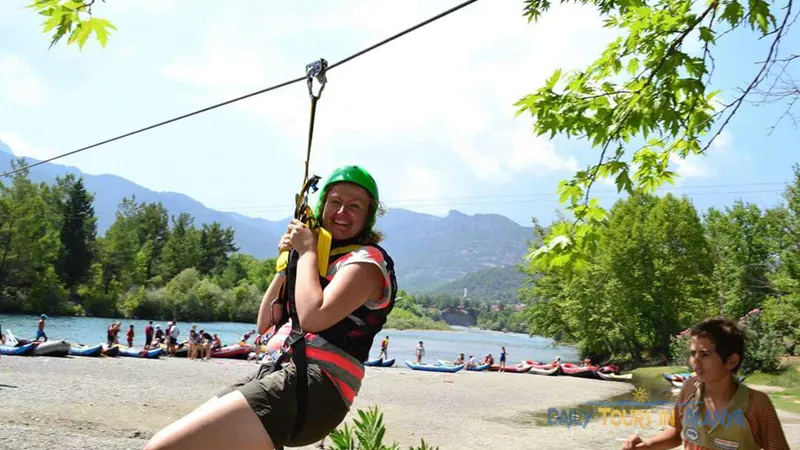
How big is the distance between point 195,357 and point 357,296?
31.9m

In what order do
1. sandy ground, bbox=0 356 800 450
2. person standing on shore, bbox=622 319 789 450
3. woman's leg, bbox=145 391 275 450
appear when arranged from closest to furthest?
woman's leg, bbox=145 391 275 450 → person standing on shore, bbox=622 319 789 450 → sandy ground, bbox=0 356 800 450

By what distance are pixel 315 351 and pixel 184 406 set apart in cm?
1499

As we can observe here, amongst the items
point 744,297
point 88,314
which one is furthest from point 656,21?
point 88,314

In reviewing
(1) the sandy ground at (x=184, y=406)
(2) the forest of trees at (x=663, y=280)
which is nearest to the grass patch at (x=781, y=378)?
(1) the sandy ground at (x=184, y=406)

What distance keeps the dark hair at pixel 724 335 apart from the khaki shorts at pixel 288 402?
201 centimetres

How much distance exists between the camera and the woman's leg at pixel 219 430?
201 centimetres

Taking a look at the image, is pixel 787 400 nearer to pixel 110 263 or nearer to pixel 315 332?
pixel 315 332

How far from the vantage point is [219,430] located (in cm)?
205

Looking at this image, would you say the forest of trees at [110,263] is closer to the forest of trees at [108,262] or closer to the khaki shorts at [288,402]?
the forest of trees at [108,262]

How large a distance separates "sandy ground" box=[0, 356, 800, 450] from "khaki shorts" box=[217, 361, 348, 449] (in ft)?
28.9

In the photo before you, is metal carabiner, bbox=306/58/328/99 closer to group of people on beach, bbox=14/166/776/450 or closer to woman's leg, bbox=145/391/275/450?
group of people on beach, bbox=14/166/776/450

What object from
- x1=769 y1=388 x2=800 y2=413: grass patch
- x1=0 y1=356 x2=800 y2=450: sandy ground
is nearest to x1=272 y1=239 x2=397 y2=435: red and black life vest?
x1=0 y1=356 x2=800 y2=450: sandy ground

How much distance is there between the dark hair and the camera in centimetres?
322

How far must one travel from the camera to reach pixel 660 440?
3445 mm
